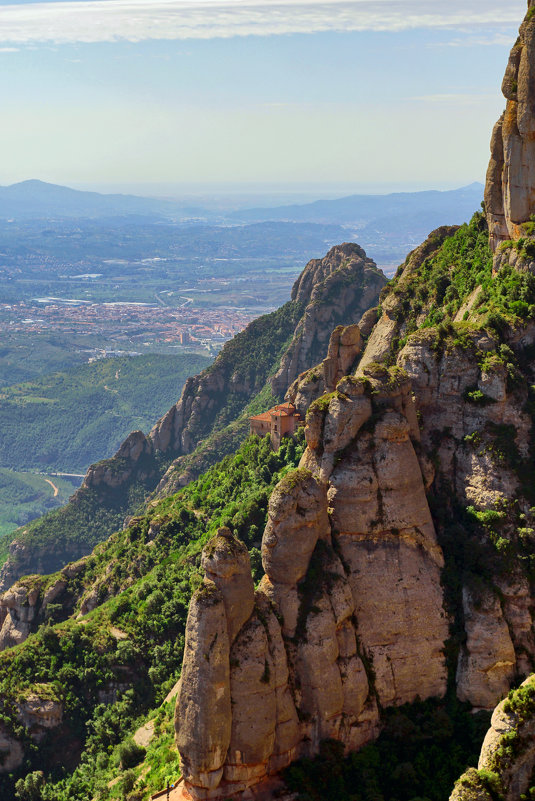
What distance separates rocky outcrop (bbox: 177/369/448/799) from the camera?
121 feet

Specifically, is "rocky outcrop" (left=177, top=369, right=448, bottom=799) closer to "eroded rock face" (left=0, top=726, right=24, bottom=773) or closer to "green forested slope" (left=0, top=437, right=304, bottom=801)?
"green forested slope" (left=0, top=437, right=304, bottom=801)

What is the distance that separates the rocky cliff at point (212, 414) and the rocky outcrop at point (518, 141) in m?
57.9

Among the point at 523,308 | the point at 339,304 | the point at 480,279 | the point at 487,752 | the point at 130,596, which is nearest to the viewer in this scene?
the point at 487,752

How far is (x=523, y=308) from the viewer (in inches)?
1955

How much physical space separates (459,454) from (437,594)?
7.80 metres

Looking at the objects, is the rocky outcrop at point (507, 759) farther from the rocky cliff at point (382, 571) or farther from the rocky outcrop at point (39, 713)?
the rocky outcrop at point (39, 713)

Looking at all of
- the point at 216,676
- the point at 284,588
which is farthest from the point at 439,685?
the point at 216,676

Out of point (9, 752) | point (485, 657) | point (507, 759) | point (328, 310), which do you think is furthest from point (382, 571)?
point (328, 310)

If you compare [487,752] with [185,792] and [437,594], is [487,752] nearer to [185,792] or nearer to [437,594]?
[437,594]

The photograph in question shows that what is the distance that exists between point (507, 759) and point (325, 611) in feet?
35.4

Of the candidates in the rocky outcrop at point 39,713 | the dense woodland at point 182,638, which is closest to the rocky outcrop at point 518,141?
the dense woodland at point 182,638

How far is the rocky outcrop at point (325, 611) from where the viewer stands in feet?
121

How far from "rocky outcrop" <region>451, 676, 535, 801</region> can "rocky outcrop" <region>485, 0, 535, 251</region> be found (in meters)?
33.5

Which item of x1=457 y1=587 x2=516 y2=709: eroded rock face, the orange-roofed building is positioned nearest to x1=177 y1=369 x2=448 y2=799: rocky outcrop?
x1=457 y1=587 x2=516 y2=709: eroded rock face
